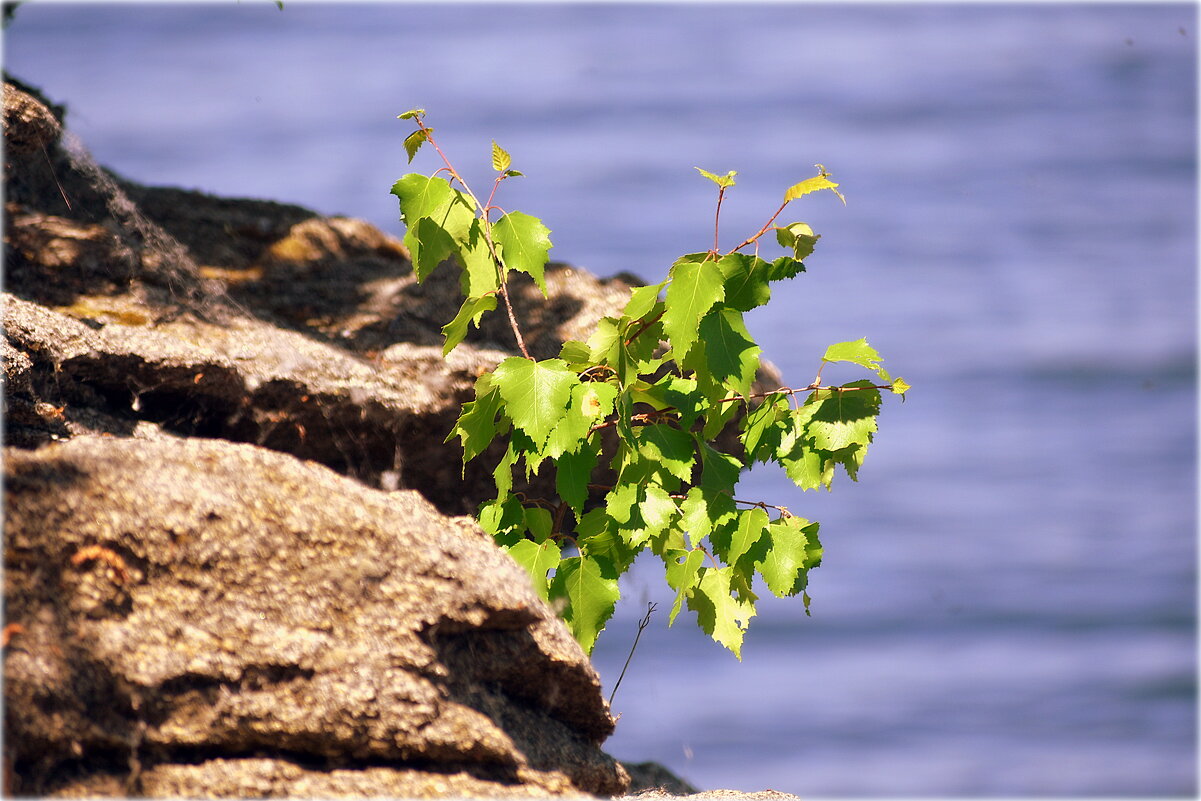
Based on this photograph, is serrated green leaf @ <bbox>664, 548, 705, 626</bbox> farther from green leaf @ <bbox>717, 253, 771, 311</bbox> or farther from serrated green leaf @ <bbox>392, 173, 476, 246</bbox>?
serrated green leaf @ <bbox>392, 173, 476, 246</bbox>

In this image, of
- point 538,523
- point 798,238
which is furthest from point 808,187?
point 538,523

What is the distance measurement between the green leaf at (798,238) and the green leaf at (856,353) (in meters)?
0.19

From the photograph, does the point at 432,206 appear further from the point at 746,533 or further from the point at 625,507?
the point at 746,533

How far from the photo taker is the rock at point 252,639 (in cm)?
146

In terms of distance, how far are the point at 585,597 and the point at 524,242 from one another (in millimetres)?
669

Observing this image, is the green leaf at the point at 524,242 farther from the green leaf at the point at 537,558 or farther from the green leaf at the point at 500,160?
the green leaf at the point at 537,558

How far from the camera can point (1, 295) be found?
235 cm

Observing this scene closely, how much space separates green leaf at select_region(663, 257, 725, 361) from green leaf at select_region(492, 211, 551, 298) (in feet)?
0.89

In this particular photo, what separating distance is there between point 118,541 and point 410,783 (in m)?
0.54

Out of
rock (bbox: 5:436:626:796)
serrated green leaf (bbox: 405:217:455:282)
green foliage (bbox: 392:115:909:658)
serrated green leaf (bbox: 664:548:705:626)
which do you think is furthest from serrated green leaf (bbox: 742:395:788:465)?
serrated green leaf (bbox: 405:217:455:282)

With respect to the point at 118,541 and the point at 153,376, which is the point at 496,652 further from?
the point at 153,376

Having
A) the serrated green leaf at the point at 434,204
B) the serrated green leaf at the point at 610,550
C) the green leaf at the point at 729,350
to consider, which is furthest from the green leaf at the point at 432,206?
the serrated green leaf at the point at 610,550

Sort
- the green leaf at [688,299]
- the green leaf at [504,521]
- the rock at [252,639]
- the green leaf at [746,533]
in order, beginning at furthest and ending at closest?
the green leaf at [504,521]
the green leaf at [746,533]
the green leaf at [688,299]
the rock at [252,639]

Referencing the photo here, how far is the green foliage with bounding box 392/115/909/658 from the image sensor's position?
1.91 meters
